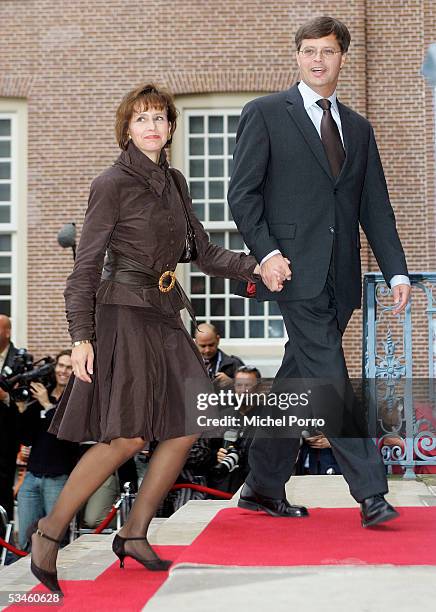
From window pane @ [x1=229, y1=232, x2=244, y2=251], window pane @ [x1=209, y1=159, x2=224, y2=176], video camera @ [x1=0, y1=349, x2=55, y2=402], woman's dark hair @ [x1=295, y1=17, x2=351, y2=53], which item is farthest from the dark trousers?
window pane @ [x1=209, y1=159, x2=224, y2=176]

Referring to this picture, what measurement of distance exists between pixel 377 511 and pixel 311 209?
3.94 ft

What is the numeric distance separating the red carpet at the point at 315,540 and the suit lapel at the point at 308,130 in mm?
1378

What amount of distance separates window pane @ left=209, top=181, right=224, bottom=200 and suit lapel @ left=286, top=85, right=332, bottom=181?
10906 millimetres

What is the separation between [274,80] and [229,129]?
3.12ft

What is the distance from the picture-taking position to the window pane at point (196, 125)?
49.8 ft

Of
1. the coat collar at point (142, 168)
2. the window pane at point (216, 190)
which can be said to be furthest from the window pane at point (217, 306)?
the coat collar at point (142, 168)

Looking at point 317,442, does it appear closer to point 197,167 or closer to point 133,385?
point 133,385

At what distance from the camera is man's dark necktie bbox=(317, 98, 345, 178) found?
14.1 feet

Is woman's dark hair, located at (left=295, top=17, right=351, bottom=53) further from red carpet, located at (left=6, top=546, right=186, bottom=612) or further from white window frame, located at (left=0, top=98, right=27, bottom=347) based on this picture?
white window frame, located at (left=0, top=98, right=27, bottom=347)

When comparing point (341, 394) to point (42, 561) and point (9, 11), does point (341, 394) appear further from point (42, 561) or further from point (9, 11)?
point (9, 11)

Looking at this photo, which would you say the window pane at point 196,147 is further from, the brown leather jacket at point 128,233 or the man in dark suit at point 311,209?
the brown leather jacket at point 128,233

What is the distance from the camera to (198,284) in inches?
596

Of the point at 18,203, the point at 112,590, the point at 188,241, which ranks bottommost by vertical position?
the point at 112,590

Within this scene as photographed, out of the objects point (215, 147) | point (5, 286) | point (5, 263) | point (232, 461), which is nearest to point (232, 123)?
point (215, 147)
